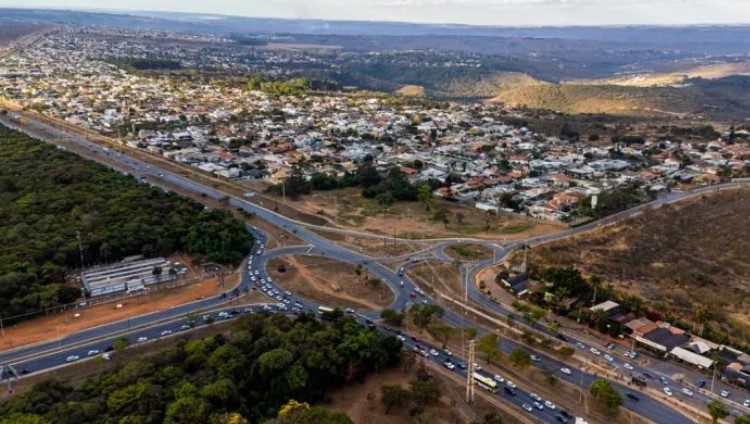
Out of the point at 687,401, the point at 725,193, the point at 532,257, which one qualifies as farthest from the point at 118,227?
the point at 725,193

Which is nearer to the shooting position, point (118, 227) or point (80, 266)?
point (80, 266)

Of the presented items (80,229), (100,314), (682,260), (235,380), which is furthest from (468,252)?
(80,229)

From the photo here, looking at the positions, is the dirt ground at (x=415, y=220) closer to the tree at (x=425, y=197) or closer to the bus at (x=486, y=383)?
the tree at (x=425, y=197)

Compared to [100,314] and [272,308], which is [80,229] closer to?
[100,314]

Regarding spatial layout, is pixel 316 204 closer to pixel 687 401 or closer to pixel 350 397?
pixel 350 397

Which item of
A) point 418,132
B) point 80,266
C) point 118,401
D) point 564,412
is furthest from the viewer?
point 418,132

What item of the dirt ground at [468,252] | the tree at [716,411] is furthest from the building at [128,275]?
the tree at [716,411]

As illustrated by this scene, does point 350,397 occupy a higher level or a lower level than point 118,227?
lower
